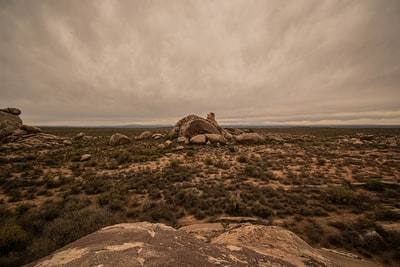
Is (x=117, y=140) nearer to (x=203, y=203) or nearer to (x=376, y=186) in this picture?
(x=203, y=203)

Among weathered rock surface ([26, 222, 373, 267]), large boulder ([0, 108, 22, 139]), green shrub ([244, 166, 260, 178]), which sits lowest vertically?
green shrub ([244, 166, 260, 178])

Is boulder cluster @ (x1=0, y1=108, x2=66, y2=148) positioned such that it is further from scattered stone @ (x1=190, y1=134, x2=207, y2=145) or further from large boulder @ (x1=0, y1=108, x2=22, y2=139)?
scattered stone @ (x1=190, y1=134, x2=207, y2=145)

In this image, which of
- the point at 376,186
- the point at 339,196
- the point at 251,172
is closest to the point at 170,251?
the point at 339,196

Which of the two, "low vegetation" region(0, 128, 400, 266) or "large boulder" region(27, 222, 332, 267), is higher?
"large boulder" region(27, 222, 332, 267)

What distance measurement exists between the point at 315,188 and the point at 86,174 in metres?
13.7

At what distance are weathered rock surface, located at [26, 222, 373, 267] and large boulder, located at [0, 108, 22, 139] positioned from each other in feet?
114

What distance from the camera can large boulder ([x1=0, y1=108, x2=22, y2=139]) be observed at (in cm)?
2324

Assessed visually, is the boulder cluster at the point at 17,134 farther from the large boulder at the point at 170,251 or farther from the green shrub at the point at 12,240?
the large boulder at the point at 170,251

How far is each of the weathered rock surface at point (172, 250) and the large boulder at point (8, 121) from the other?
34.6 meters

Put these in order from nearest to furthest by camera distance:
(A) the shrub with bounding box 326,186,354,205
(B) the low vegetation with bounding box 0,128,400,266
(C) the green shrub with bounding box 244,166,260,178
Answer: (B) the low vegetation with bounding box 0,128,400,266
(A) the shrub with bounding box 326,186,354,205
(C) the green shrub with bounding box 244,166,260,178

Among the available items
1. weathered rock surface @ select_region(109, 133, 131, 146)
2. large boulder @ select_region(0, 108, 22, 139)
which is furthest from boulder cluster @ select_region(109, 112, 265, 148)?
large boulder @ select_region(0, 108, 22, 139)

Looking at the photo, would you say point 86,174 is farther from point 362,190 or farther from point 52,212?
point 362,190

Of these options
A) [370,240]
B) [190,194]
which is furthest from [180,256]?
[370,240]

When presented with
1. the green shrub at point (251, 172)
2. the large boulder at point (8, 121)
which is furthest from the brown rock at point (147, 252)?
the large boulder at point (8, 121)
